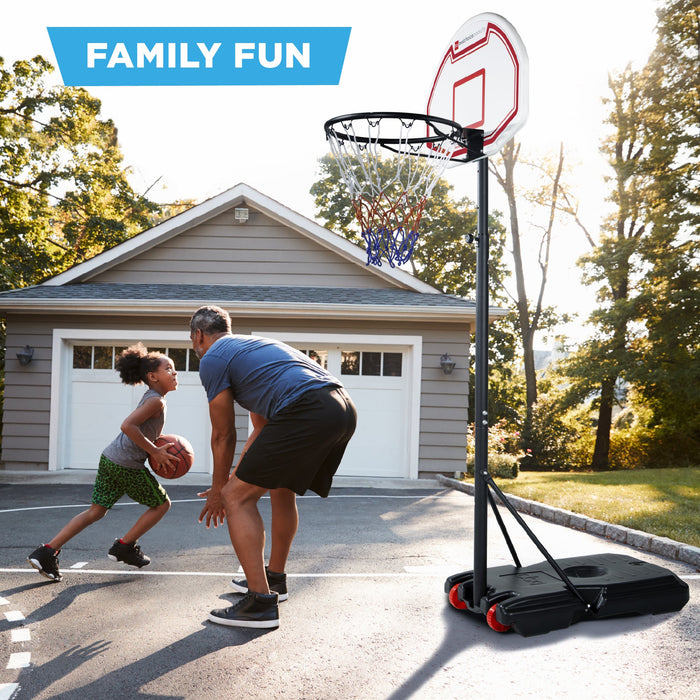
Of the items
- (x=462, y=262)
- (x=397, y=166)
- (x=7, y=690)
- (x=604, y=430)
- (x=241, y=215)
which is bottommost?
(x=604, y=430)

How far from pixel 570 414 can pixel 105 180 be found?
16970 mm

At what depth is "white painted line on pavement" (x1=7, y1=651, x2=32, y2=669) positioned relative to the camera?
3.18m

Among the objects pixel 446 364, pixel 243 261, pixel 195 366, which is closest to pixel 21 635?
pixel 195 366

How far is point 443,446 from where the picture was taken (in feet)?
39.3

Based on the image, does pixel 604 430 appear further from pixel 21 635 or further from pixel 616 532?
pixel 21 635

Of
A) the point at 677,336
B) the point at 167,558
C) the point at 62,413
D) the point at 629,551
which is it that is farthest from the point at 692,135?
the point at 167,558

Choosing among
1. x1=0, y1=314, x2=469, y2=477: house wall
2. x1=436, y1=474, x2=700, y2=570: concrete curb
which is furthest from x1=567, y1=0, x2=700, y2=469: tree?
x1=436, y1=474, x2=700, y2=570: concrete curb

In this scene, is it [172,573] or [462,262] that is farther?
[462,262]

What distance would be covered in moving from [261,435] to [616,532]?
4.56 m

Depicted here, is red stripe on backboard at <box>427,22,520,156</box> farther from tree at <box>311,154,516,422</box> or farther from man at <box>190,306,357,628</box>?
tree at <box>311,154,516,422</box>

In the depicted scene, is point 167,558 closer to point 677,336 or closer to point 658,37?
point 677,336

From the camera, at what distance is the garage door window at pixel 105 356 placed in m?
12.2

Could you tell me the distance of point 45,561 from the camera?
4.54 metres

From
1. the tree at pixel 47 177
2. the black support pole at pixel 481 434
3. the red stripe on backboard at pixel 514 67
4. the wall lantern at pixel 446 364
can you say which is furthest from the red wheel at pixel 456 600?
the tree at pixel 47 177
